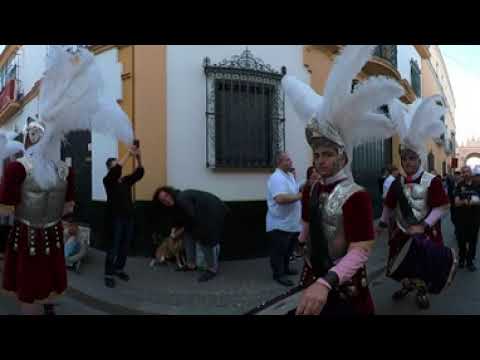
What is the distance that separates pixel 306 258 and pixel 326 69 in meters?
5.62

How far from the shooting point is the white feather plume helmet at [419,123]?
3.48 m

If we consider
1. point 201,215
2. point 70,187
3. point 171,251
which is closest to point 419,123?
point 201,215

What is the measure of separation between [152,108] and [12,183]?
305 centimetres

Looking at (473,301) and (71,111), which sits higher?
(71,111)

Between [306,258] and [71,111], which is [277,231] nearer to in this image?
[306,258]

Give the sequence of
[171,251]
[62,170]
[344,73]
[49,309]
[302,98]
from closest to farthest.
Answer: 1. [344,73]
2. [302,98]
3. [62,170]
4. [49,309]
5. [171,251]

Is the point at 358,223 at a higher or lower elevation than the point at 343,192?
lower

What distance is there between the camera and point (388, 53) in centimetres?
1005

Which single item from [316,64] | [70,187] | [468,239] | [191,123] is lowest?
[468,239]

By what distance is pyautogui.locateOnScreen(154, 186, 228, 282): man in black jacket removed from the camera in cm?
445

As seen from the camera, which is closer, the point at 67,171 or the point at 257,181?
the point at 67,171

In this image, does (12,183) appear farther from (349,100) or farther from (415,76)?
(415,76)

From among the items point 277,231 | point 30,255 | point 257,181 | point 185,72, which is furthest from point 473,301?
point 185,72

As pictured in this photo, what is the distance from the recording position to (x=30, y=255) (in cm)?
261
